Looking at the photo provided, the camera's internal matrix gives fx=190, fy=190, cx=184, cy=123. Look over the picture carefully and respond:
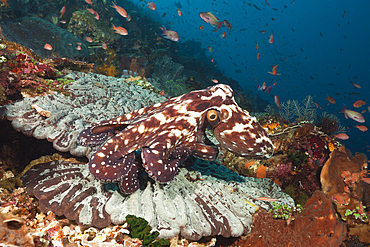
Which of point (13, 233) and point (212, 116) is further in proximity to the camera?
point (212, 116)

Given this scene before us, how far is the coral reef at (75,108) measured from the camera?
2.99 meters

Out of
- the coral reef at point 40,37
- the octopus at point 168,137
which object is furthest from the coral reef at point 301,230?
the coral reef at point 40,37

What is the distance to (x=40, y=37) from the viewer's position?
13.6 meters

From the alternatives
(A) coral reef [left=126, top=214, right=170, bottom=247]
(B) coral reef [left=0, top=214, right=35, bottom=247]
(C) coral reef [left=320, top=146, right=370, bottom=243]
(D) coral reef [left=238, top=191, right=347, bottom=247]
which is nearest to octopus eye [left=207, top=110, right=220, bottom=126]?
(A) coral reef [left=126, top=214, right=170, bottom=247]

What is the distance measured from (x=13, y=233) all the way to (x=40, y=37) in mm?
16511

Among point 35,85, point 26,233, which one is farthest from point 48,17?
point 26,233

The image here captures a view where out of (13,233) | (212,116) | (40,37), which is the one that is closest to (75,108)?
(13,233)

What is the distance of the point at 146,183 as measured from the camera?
113 inches

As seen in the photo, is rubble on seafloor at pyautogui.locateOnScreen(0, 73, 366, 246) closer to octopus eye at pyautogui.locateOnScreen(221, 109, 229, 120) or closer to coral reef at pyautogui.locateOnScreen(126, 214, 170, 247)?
coral reef at pyautogui.locateOnScreen(126, 214, 170, 247)

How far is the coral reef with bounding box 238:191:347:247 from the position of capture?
10.8 ft

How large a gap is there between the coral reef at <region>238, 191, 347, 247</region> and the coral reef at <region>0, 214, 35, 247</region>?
3089 millimetres

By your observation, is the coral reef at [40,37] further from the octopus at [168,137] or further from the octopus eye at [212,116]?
the octopus eye at [212,116]

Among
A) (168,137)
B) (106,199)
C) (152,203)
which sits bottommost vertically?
(106,199)

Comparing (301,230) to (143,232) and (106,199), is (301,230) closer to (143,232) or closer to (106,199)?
(143,232)
